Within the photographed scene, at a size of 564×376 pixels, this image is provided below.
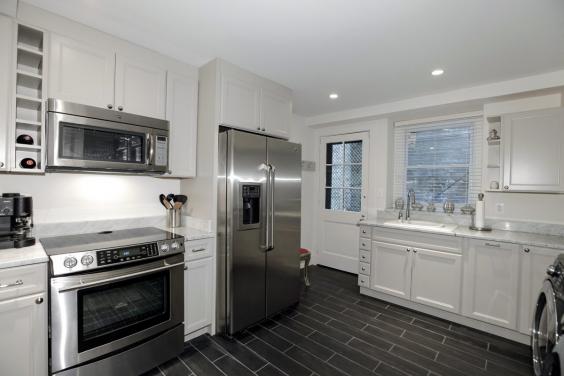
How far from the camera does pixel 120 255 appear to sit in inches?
70.4

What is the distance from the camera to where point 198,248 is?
2312 mm

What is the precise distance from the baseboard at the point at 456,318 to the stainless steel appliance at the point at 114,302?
7.57ft

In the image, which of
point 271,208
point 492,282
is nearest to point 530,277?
point 492,282

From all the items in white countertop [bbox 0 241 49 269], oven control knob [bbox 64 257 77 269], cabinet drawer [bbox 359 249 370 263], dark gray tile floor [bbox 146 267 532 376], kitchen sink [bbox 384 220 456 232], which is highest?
kitchen sink [bbox 384 220 456 232]

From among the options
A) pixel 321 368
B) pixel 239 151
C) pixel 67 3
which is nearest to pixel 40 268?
pixel 239 151

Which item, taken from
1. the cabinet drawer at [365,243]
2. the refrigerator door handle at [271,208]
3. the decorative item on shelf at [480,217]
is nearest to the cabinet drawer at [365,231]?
the cabinet drawer at [365,243]

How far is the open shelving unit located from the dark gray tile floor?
71.3 inches

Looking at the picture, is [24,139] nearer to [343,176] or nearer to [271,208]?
[271,208]

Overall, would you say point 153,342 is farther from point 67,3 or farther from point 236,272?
point 67,3

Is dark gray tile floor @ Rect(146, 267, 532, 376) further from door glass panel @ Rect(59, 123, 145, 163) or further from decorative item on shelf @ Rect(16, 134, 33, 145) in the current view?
decorative item on shelf @ Rect(16, 134, 33, 145)

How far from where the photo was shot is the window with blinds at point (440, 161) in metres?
3.34

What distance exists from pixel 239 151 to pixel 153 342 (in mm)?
1610

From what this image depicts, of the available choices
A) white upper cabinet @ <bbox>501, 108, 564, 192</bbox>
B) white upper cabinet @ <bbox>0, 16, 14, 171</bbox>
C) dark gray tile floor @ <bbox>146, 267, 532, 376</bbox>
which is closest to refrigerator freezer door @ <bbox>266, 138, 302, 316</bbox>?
dark gray tile floor @ <bbox>146, 267, 532, 376</bbox>

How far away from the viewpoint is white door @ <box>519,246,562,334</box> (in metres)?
2.27
